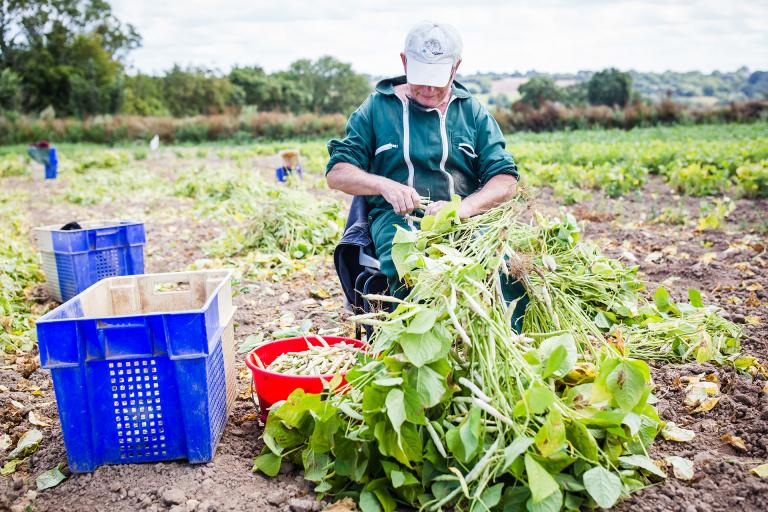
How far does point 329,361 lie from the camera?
105 inches

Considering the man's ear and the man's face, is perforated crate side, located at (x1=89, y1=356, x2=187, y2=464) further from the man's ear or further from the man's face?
the man's ear

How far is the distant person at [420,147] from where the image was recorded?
2.98m

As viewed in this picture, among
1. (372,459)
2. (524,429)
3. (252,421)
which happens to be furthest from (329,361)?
(524,429)

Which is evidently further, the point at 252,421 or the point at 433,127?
the point at 433,127

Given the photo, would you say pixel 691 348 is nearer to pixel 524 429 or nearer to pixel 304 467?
pixel 524 429

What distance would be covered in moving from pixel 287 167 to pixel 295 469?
7.75 meters

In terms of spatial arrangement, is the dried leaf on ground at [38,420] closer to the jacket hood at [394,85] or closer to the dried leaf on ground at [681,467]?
the jacket hood at [394,85]

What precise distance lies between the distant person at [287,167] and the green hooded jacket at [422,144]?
598 centimetres

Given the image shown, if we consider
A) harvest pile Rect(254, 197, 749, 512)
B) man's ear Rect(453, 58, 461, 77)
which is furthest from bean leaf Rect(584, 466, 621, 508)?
man's ear Rect(453, 58, 461, 77)

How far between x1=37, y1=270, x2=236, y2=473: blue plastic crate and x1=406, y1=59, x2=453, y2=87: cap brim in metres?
1.37

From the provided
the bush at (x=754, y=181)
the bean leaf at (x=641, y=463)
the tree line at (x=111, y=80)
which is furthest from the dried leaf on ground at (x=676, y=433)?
the tree line at (x=111, y=80)

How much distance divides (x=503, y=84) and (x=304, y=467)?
159ft

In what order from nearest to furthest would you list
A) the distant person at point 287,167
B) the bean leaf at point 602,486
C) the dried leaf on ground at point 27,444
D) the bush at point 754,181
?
the bean leaf at point 602,486 → the dried leaf on ground at point 27,444 → the bush at point 754,181 → the distant person at point 287,167

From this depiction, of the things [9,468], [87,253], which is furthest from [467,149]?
[87,253]
